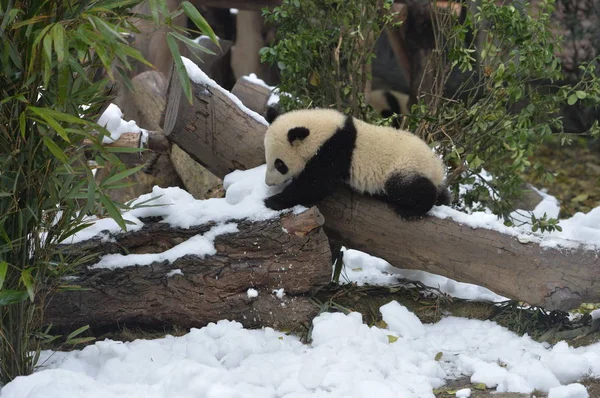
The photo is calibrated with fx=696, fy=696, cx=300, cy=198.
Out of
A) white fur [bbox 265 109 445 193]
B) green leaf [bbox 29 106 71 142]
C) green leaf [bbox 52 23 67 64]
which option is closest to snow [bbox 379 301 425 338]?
white fur [bbox 265 109 445 193]

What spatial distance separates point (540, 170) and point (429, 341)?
6.23 feet

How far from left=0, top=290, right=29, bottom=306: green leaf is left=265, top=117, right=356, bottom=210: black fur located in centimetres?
131

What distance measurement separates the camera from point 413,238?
3625mm

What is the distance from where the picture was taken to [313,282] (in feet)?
11.8

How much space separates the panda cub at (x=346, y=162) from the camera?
3.64 meters

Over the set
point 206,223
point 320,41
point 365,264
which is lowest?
point 365,264

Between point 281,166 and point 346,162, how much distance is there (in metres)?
0.36

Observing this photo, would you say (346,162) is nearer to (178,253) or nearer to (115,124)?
(178,253)

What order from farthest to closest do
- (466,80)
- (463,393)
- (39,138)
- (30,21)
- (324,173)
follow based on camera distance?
(466,80)
(324,173)
(463,393)
(39,138)
(30,21)

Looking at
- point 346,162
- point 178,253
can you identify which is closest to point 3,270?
point 178,253

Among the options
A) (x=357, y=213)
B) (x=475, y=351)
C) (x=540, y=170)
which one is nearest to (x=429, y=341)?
(x=475, y=351)

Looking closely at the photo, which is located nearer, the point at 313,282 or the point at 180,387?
the point at 180,387

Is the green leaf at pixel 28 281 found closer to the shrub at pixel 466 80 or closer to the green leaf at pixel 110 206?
the green leaf at pixel 110 206

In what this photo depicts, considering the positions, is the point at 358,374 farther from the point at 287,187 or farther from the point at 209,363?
the point at 287,187
